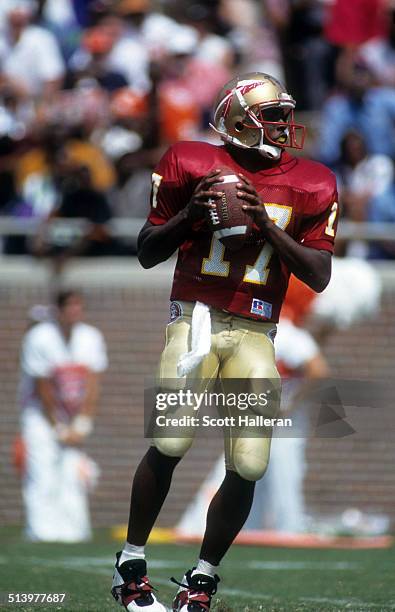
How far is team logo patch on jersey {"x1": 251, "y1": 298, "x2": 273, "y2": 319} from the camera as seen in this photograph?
16.8 feet

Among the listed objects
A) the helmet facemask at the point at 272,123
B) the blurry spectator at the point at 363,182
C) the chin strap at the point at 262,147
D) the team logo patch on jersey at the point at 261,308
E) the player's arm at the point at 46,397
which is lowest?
the player's arm at the point at 46,397

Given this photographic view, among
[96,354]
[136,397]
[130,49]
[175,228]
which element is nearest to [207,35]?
[130,49]

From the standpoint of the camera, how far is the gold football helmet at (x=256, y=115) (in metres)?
5.10

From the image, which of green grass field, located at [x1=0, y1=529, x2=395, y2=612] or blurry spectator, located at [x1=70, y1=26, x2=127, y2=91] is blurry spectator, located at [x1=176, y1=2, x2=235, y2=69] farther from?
green grass field, located at [x1=0, y1=529, x2=395, y2=612]

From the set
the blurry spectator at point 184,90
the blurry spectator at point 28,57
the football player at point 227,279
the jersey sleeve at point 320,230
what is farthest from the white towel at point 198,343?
the blurry spectator at point 28,57

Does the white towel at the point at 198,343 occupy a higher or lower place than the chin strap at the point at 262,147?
lower

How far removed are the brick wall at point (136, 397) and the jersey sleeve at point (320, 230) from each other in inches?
254

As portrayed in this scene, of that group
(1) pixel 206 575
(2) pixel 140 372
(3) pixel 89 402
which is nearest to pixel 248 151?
(1) pixel 206 575

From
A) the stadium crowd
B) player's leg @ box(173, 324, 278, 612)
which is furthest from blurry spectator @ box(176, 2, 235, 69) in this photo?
player's leg @ box(173, 324, 278, 612)

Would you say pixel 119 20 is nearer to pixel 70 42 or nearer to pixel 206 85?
pixel 70 42

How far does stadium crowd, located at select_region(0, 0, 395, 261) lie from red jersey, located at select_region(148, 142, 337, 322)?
19.6 feet

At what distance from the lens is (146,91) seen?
12.6 meters

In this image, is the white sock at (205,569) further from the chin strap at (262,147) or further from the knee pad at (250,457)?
the chin strap at (262,147)

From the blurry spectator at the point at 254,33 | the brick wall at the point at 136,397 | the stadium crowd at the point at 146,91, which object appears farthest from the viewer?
the blurry spectator at the point at 254,33
